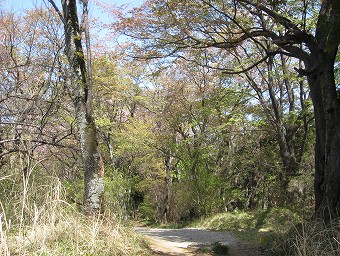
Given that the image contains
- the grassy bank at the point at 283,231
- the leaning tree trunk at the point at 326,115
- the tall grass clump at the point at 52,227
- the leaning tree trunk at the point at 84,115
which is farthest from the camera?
the leaning tree trunk at the point at 326,115

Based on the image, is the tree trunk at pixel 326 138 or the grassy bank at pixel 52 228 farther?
the tree trunk at pixel 326 138

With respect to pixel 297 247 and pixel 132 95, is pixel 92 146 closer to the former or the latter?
pixel 297 247

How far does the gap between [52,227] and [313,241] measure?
382 cm

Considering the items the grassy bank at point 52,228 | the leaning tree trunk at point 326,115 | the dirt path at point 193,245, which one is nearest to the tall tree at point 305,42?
the leaning tree trunk at point 326,115

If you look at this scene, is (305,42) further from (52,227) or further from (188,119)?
(188,119)

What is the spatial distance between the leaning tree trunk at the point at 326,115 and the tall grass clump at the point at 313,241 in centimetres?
39

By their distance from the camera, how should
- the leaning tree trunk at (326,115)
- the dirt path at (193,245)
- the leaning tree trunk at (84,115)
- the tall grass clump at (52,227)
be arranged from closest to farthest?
the tall grass clump at (52,227), the leaning tree trunk at (84,115), the leaning tree trunk at (326,115), the dirt path at (193,245)

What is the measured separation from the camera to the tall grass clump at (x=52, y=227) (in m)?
3.86

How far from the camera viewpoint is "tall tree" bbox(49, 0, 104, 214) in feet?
18.6

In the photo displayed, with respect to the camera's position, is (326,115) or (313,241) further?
(326,115)

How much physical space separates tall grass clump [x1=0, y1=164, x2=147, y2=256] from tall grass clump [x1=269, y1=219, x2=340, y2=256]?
2447 mm

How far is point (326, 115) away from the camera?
646cm

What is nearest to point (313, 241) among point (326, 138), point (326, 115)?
point (326, 138)

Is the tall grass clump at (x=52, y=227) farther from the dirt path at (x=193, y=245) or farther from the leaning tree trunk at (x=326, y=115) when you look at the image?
the leaning tree trunk at (x=326, y=115)
